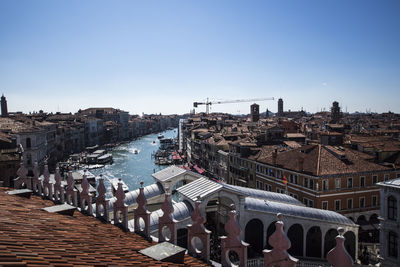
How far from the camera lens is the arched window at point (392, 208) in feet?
58.3

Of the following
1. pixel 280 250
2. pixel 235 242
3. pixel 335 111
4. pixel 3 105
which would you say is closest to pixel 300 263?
pixel 235 242

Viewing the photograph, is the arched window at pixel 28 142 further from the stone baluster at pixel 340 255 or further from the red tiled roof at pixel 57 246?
the stone baluster at pixel 340 255

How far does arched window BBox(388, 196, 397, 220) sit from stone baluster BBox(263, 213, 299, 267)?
1648 centimetres

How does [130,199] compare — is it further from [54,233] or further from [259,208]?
[54,233]

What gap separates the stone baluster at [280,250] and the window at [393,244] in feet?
55.1

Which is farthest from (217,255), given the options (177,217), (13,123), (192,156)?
(192,156)

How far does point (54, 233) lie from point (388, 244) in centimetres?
1901

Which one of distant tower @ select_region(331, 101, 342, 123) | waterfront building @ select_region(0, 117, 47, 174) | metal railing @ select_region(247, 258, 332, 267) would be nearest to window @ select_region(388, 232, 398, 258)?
metal railing @ select_region(247, 258, 332, 267)

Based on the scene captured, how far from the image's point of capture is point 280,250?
4617mm

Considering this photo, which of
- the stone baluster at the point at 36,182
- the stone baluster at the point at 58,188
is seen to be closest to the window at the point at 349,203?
the stone baluster at the point at 58,188

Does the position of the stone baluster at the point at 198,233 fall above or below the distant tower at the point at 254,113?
below

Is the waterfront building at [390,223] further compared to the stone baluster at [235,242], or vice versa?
the waterfront building at [390,223]

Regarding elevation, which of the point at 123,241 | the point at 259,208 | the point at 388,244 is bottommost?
the point at 388,244

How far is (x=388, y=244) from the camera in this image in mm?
18062
